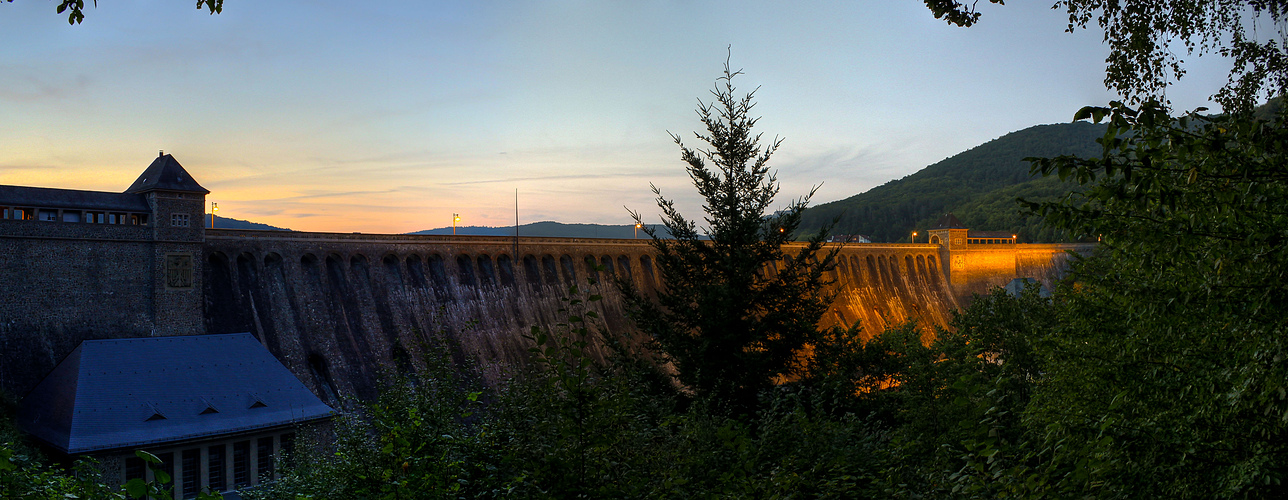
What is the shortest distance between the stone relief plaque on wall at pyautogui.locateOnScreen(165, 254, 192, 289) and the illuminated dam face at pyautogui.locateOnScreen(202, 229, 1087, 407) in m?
1.90

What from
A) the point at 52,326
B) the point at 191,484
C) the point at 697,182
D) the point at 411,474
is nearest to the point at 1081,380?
the point at 411,474

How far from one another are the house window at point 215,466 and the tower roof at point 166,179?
45.8 feet

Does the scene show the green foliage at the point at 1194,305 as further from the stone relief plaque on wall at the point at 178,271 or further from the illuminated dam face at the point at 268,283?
the stone relief plaque on wall at the point at 178,271

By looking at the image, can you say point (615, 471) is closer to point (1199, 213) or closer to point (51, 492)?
point (1199, 213)

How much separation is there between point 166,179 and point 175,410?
12.9 m

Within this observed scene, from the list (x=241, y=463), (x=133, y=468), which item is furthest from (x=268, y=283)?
(x=133, y=468)

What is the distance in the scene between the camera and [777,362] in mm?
20812

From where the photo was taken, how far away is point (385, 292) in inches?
1828

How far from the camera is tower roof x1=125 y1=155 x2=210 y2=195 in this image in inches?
1438

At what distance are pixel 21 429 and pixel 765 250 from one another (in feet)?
93.5

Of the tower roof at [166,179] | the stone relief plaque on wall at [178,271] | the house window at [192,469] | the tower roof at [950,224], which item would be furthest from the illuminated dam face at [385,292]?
the tower roof at [950,224]

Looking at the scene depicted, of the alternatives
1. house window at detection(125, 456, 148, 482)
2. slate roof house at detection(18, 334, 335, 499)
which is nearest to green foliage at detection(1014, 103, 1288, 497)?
slate roof house at detection(18, 334, 335, 499)

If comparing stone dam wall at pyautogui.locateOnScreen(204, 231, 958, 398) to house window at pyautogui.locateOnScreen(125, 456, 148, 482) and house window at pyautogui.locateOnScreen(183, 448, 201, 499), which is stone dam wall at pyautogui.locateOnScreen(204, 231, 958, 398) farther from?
house window at pyautogui.locateOnScreen(125, 456, 148, 482)

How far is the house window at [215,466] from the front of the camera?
1164 inches
